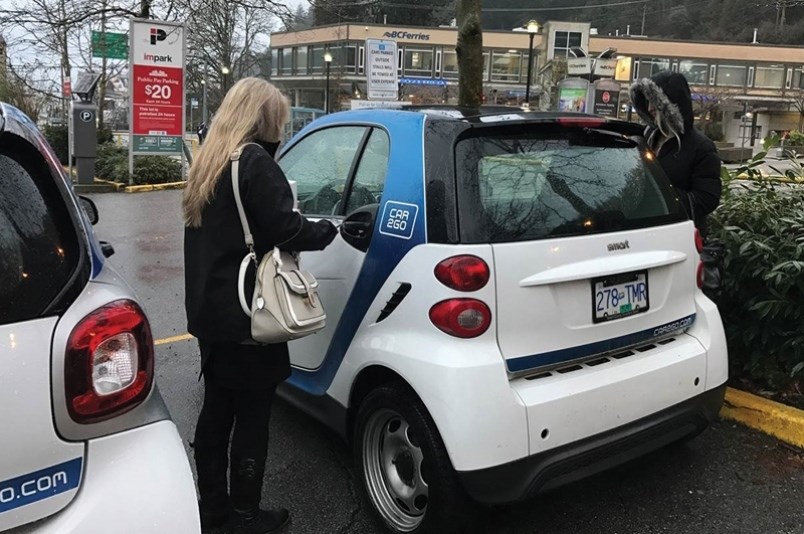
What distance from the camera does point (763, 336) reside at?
3902mm

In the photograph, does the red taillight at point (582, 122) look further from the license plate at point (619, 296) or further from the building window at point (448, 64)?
the building window at point (448, 64)

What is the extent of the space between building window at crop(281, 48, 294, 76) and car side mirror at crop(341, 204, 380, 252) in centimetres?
7514

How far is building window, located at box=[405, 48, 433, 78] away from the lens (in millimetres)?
67438

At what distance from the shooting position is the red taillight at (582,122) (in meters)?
2.92

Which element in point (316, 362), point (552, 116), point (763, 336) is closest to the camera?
point (552, 116)

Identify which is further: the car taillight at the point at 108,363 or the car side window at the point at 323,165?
the car side window at the point at 323,165

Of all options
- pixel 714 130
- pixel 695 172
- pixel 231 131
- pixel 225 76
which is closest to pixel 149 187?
pixel 695 172

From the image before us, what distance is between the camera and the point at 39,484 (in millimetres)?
1628

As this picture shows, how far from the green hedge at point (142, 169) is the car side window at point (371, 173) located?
13490 millimetres

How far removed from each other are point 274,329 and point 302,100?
76597 mm

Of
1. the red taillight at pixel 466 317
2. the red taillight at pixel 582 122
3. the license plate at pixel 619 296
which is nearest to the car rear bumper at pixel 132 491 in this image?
the red taillight at pixel 466 317

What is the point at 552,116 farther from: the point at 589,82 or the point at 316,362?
the point at 589,82

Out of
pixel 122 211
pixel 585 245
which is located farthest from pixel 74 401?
pixel 122 211

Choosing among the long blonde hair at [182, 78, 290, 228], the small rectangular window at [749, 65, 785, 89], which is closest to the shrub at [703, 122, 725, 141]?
the small rectangular window at [749, 65, 785, 89]
